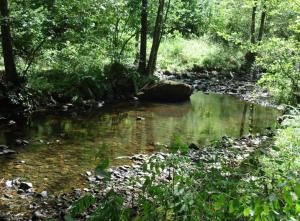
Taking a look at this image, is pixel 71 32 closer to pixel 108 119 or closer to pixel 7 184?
pixel 108 119

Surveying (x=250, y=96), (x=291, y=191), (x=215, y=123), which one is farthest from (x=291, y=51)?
(x=291, y=191)

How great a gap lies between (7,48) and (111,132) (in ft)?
14.9

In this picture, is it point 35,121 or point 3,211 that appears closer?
point 3,211

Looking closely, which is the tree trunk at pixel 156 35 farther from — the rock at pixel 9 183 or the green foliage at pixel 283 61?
the rock at pixel 9 183

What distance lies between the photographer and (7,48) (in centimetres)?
1306

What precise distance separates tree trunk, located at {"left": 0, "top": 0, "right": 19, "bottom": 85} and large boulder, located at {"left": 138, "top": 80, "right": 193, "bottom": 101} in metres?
6.32

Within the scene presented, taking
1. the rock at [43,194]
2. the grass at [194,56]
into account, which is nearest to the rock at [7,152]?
the rock at [43,194]

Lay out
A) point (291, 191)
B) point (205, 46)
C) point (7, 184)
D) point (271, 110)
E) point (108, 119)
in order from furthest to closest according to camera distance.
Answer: point (205, 46) → point (271, 110) → point (108, 119) → point (7, 184) → point (291, 191)

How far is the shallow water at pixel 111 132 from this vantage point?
28.0 ft

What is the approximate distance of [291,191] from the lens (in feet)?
7.72

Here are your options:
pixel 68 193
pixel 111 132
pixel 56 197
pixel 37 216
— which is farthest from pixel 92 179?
pixel 111 132

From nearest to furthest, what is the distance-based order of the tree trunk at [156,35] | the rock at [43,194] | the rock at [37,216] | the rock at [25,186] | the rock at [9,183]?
the rock at [37,216] < the rock at [43,194] < the rock at [25,186] < the rock at [9,183] < the tree trunk at [156,35]

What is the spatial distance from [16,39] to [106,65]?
14.2 ft

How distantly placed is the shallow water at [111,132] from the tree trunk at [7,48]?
5.34 ft
